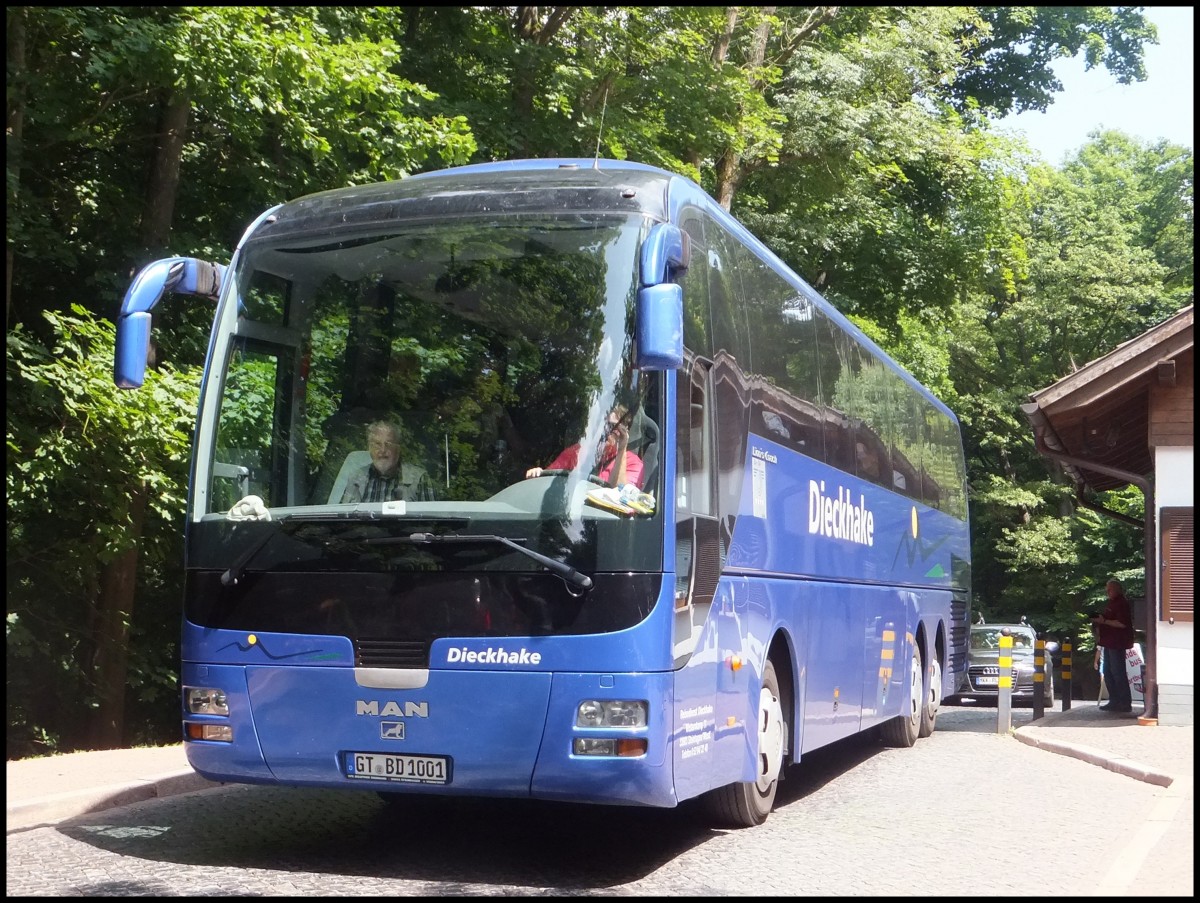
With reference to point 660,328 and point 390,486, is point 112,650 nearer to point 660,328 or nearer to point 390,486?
point 390,486

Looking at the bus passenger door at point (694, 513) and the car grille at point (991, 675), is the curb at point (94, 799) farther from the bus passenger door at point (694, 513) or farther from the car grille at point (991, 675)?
the car grille at point (991, 675)

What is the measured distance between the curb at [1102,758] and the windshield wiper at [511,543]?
686 cm

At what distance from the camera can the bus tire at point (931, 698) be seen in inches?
640

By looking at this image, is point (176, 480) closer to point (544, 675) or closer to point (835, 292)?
point (544, 675)

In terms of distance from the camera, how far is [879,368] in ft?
47.2

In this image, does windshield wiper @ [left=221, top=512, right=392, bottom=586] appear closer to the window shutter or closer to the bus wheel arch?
the bus wheel arch

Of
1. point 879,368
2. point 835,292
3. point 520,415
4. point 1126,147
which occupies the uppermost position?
point 1126,147

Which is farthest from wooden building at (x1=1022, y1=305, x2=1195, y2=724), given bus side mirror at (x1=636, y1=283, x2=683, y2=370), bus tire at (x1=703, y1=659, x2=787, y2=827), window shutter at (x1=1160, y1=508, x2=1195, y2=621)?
bus side mirror at (x1=636, y1=283, x2=683, y2=370)

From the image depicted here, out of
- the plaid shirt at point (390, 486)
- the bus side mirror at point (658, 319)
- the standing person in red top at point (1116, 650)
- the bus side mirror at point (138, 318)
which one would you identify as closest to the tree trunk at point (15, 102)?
the bus side mirror at point (138, 318)

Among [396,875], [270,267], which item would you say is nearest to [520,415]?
[270,267]

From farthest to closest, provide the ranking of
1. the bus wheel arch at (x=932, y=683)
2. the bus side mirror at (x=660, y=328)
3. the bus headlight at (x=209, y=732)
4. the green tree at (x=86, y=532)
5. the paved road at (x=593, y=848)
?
the bus wheel arch at (x=932, y=683) < the green tree at (x=86, y=532) < the bus headlight at (x=209, y=732) < the paved road at (x=593, y=848) < the bus side mirror at (x=660, y=328)

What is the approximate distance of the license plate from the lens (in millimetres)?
7262

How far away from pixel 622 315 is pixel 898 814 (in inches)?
174

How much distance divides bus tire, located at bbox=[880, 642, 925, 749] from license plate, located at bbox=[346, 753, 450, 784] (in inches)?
327
